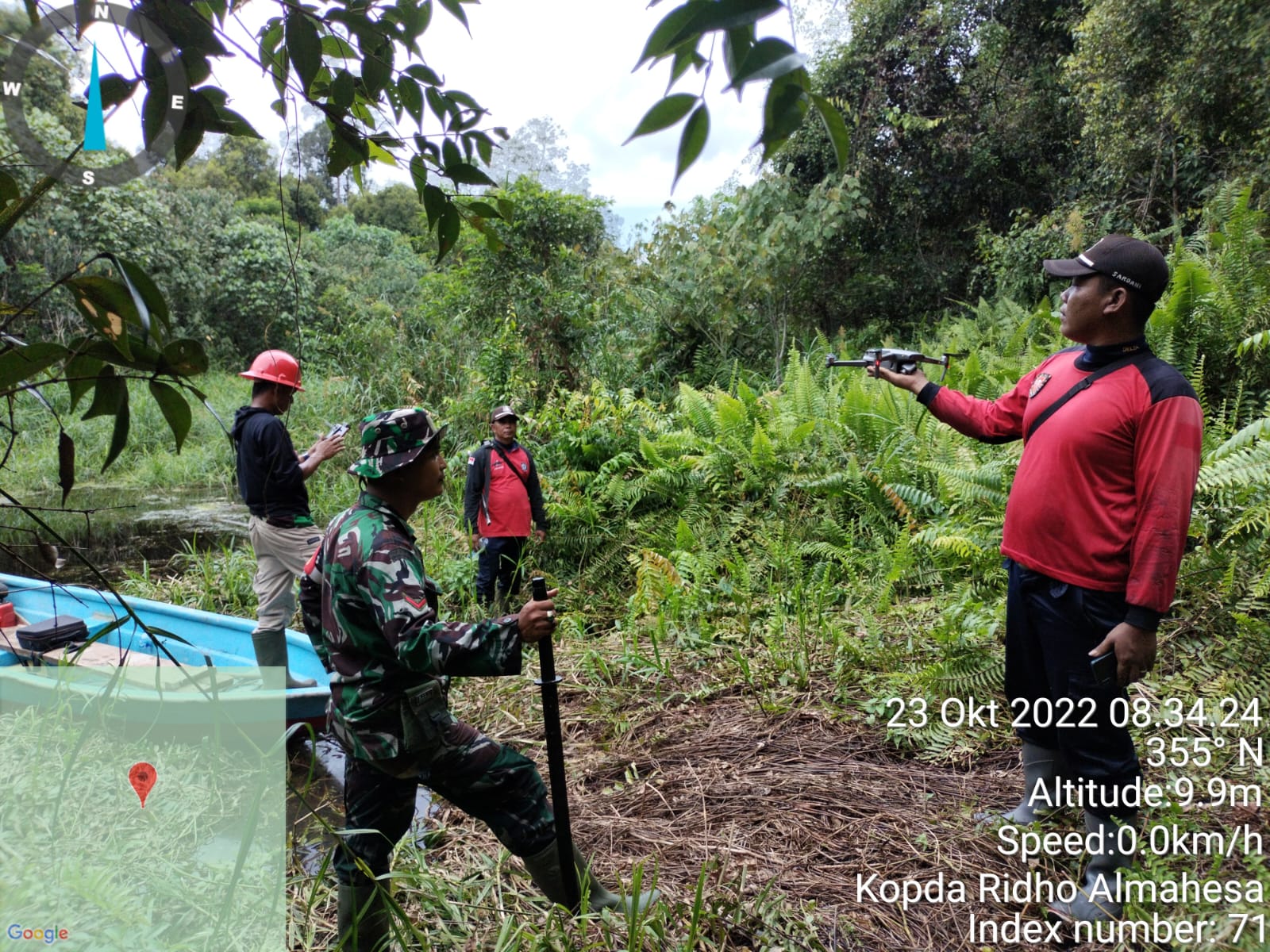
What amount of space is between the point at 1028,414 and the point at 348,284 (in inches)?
711

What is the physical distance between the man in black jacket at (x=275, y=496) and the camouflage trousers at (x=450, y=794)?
243 cm

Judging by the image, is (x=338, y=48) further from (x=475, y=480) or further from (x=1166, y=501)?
(x=475, y=480)

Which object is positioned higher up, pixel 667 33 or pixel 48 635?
pixel 667 33

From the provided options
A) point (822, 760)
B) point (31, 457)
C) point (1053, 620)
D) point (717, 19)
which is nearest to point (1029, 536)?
point (1053, 620)

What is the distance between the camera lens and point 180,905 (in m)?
2.50

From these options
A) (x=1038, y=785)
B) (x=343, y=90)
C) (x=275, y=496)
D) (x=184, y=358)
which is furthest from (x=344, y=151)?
(x=275, y=496)

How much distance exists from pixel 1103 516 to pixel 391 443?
1.94m

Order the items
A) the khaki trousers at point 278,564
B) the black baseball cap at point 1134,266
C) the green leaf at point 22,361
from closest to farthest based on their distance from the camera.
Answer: the green leaf at point 22,361 < the black baseball cap at point 1134,266 < the khaki trousers at point 278,564

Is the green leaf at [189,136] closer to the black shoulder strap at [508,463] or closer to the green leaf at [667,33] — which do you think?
the green leaf at [667,33]

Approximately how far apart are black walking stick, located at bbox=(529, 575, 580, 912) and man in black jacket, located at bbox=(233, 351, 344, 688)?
261 centimetres

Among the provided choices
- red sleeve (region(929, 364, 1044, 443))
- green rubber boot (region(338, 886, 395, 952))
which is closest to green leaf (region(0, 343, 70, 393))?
green rubber boot (region(338, 886, 395, 952))

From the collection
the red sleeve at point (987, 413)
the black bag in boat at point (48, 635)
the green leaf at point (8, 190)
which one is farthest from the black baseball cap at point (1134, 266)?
the black bag in boat at point (48, 635)

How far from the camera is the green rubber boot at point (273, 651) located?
4660 mm

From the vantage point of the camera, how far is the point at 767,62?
28.2 inches
